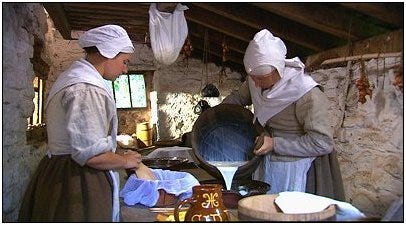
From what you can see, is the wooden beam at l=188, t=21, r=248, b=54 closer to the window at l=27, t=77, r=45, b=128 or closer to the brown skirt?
the window at l=27, t=77, r=45, b=128

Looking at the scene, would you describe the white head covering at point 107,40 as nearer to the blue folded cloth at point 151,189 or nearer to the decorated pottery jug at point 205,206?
the blue folded cloth at point 151,189

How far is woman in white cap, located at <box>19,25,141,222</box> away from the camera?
4.97ft

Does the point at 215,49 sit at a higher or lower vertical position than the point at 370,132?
higher

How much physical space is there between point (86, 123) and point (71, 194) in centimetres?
27

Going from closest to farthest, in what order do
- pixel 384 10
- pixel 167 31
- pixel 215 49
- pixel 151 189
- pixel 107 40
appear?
pixel 107 40 → pixel 151 189 → pixel 384 10 → pixel 167 31 → pixel 215 49

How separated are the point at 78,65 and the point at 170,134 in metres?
5.96

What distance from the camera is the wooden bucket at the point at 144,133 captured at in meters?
7.41

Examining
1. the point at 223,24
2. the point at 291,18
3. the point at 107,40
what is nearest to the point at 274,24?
the point at 291,18

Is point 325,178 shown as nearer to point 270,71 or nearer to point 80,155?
point 270,71

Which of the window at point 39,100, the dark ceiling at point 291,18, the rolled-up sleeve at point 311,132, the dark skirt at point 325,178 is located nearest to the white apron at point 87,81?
the dark ceiling at point 291,18

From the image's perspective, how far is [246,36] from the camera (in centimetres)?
426

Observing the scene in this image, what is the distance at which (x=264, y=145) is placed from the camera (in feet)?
6.98

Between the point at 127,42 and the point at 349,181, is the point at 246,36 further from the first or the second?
the point at 127,42

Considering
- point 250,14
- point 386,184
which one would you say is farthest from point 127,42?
point 250,14
